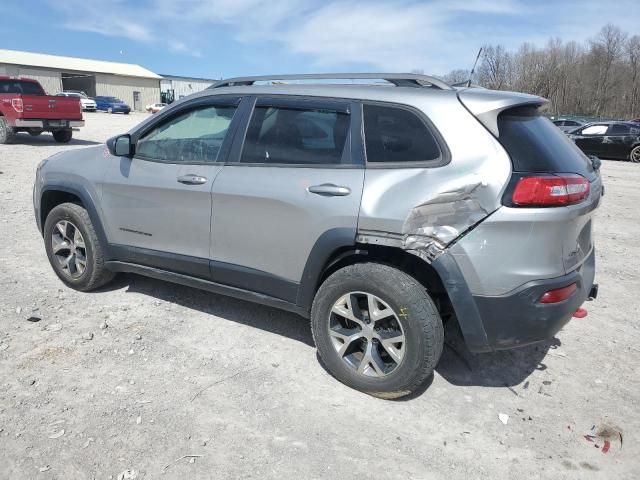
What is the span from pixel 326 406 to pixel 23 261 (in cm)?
377

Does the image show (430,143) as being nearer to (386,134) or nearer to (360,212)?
(386,134)

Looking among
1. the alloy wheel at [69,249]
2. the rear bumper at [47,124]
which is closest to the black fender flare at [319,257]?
the alloy wheel at [69,249]

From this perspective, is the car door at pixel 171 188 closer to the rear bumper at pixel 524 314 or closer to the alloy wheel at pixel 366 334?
the alloy wheel at pixel 366 334

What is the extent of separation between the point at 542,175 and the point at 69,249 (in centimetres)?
381

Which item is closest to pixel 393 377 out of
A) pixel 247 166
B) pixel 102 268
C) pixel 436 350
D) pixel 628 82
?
pixel 436 350

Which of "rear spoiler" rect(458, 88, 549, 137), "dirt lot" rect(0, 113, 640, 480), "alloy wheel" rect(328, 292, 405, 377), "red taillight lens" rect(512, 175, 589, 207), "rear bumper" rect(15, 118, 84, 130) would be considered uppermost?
"rear spoiler" rect(458, 88, 549, 137)

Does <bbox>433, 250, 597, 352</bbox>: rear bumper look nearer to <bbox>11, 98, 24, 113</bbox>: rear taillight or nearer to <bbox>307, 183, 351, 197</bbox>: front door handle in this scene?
<bbox>307, 183, 351, 197</bbox>: front door handle

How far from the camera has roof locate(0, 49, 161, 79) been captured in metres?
58.8

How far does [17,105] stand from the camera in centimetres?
1451

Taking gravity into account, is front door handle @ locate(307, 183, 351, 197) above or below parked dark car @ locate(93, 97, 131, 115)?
below

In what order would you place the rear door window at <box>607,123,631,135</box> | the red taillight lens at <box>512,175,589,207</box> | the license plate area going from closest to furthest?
the red taillight lens at <box>512,175,589,207</box>, the license plate area, the rear door window at <box>607,123,631,135</box>

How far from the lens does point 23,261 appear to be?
5.25 m

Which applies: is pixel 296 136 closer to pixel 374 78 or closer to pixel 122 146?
pixel 374 78

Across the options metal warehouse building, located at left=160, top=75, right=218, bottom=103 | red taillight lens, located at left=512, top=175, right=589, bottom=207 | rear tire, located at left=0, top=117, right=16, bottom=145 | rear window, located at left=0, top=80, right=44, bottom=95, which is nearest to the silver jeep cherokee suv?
red taillight lens, located at left=512, top=175, right=589, bottom=207
